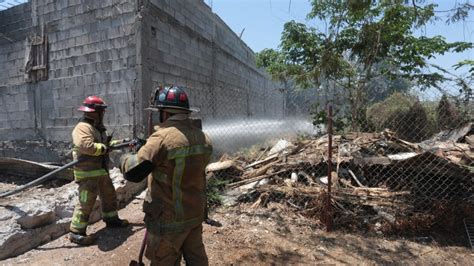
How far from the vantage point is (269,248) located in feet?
12.8

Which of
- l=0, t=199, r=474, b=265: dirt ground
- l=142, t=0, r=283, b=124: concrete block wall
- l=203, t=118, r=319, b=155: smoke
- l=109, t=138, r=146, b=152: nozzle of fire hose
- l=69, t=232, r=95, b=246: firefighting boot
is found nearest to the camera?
l=109, t=138, r=146, b=152: nozzle of fire hose

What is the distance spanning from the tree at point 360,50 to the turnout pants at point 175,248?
592 centimetres

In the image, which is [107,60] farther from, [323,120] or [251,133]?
[323,120]

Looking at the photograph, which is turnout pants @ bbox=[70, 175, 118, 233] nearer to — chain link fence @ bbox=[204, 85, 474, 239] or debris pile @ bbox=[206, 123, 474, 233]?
chain link fence @ bbox=[204, 85, 474, 239]

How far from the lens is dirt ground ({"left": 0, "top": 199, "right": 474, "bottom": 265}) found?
3.65 metres

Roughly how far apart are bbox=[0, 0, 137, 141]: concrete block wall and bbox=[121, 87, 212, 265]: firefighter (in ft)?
12.6

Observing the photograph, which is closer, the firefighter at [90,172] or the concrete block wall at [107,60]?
the firefighter at [90,172]

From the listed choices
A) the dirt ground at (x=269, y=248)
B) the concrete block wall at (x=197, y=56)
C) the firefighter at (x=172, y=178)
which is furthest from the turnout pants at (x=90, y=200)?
the concrete block wall at (x=197, y=56)

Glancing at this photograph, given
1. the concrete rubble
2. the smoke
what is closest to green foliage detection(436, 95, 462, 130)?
the smoke

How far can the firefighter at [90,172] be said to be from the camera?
3.88 m

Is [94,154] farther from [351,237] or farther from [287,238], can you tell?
[351,237]

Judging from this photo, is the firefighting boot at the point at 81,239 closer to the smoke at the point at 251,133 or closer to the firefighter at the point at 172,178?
the firefighter at the point at 172,178

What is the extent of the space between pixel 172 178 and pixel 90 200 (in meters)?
2.15

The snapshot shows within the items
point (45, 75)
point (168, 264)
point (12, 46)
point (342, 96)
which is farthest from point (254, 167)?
point (12, 46)
